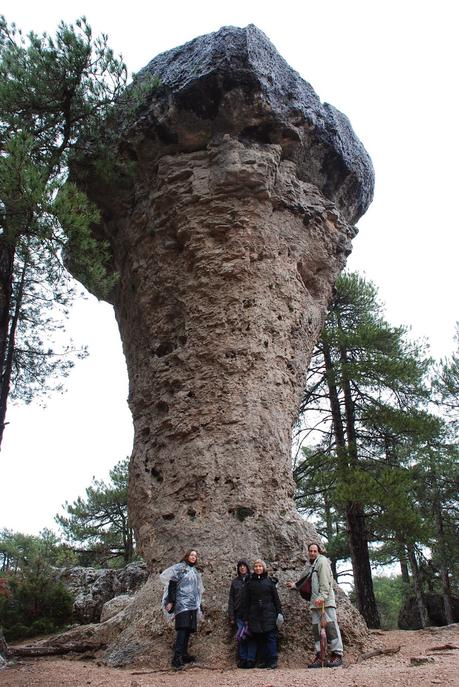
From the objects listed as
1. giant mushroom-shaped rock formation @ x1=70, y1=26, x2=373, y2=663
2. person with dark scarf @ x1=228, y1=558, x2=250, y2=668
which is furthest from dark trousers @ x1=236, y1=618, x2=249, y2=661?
giant mushroom-shaped rock formation @ x1=70, y1=26, x2=373, y2=663

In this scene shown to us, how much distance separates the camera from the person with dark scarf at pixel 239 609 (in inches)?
240

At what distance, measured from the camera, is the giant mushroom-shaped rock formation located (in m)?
7.80

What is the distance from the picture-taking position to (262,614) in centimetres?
608

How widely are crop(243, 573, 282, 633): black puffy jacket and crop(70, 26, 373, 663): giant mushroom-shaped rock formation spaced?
2.93ft

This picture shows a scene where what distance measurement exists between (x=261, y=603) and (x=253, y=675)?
86cm

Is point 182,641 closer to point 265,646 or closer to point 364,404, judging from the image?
point 265,646

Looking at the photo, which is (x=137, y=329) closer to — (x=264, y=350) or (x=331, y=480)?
(x=264, y=350)

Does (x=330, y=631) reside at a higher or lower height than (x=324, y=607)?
lower

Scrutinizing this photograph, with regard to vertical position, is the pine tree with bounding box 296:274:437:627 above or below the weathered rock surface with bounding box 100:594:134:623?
above

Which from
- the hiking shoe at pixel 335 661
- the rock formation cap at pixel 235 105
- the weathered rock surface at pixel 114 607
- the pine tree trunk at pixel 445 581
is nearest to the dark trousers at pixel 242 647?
the hiking shoe at pixel 335 661

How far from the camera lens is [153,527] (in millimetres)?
7969

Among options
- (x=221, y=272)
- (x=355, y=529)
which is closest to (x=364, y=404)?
(x=355, y=529)

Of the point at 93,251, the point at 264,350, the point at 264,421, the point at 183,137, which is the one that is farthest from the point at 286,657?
the point at 183,137

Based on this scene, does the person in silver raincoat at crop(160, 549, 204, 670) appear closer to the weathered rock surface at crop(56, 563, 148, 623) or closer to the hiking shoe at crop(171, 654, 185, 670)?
the hiking shoe at crop(171, 654, 185, 670)
